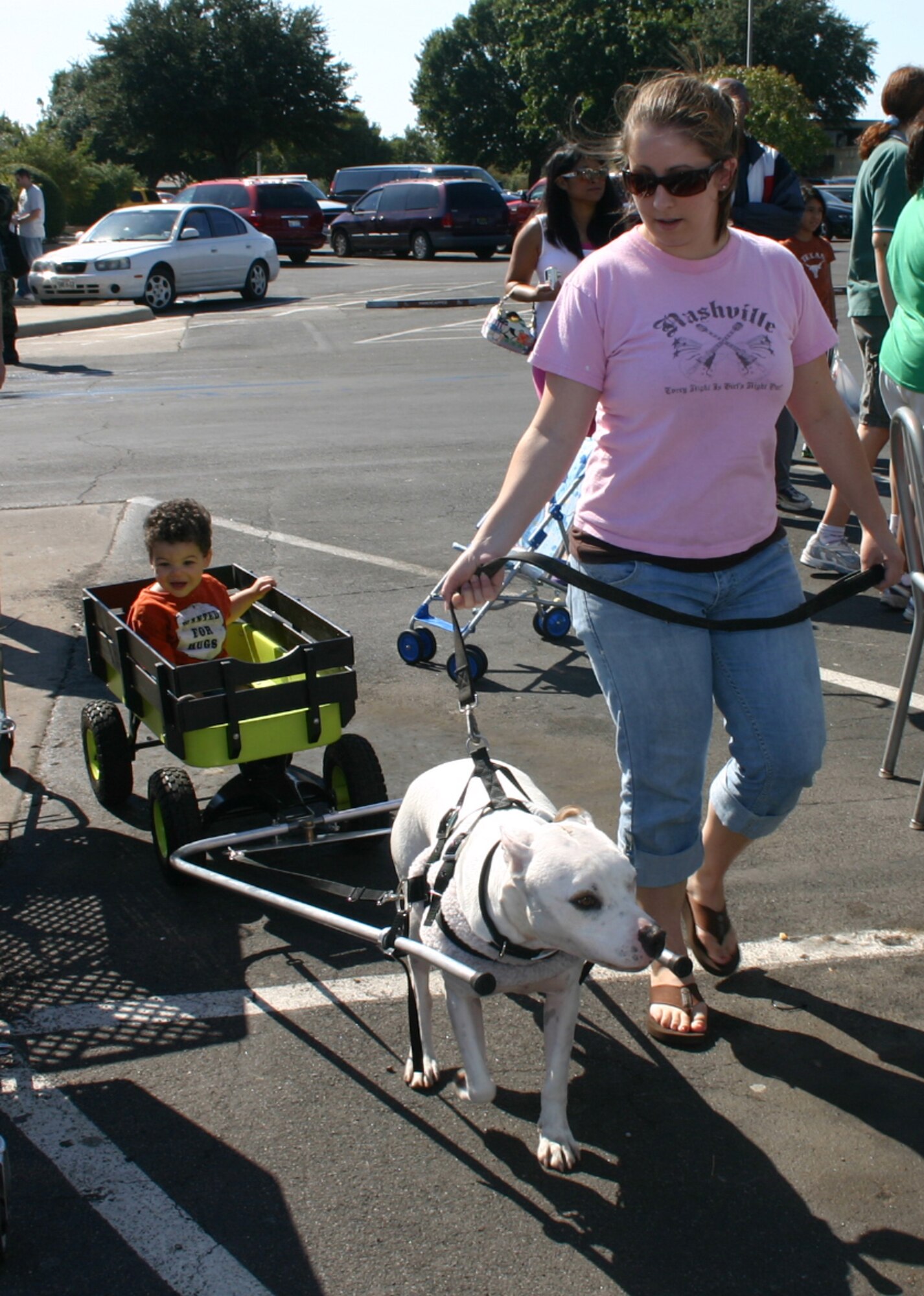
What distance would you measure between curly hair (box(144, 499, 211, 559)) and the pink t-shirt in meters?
1.84

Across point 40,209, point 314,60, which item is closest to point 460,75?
point 314,60

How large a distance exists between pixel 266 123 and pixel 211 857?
63782mm

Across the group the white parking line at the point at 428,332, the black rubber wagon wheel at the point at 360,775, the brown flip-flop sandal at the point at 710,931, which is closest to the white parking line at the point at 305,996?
the brown flip-flop sandal at the point at 710,931

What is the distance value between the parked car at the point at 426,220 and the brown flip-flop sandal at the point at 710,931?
31180 mm

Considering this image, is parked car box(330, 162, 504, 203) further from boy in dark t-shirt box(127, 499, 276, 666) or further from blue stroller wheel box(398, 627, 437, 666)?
boy in dark t-shirt box(127, 499, 276, 666)

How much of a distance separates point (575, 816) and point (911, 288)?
3209 millimetres

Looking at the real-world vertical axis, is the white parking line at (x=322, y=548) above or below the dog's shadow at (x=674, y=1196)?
below

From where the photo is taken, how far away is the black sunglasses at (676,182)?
292 centimetres

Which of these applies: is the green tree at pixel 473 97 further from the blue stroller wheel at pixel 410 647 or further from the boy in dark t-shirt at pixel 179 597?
the boy in dark t-shirt at pixel 179 597

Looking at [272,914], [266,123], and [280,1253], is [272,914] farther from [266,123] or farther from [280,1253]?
[266,123]

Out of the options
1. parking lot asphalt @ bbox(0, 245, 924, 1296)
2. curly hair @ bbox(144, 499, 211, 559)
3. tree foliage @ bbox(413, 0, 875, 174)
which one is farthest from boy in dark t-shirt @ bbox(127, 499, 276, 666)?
tree foliage @ bbox(413, 0, 875, 174)

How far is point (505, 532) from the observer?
3062 millimetres

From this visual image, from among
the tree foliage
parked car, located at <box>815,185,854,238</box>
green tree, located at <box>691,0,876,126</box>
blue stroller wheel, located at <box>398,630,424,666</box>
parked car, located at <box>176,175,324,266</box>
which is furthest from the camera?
green tree, located at <box>691,0,876,126</box>

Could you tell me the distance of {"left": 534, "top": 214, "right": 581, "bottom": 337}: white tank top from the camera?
20.4ft
